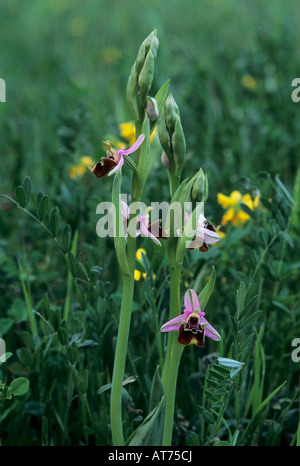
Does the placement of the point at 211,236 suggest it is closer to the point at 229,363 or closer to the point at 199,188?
the point at 199,188

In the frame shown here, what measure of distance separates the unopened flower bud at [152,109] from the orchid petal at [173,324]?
37 cm

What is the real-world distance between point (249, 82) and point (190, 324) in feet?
8.10

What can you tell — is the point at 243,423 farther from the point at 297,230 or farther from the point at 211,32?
the point at 211,32

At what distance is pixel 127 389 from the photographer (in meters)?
1.25

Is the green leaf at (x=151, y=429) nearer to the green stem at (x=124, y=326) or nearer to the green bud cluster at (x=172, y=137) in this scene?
the green stem at (x=124, y=326)

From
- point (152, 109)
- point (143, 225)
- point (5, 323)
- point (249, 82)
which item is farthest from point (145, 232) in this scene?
point (249, 82)

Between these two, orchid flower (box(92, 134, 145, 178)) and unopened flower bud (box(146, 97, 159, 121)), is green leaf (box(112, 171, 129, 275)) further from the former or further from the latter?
unopened flower bud (box(146, 97, 159, 121))

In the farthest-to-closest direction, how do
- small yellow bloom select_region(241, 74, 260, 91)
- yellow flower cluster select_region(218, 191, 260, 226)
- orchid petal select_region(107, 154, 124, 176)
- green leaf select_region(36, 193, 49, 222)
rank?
small yellow bloom select_region(241, 74, 260, 91) → yellow flower cluster select_region(218, 191, 260, 226) → green leaf select_region(36, 193, 49, 222) → orchid petal select_region(107, 154, 124, 176)

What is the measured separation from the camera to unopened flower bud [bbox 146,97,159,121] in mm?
1003

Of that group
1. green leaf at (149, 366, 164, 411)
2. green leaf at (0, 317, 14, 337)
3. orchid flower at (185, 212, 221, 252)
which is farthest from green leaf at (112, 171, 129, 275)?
green leaf at (0, 317, 14, 337)

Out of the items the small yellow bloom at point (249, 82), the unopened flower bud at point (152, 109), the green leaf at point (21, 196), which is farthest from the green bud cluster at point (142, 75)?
the small yellow bloom at point (249, 82)

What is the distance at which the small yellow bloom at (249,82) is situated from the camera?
314 centimetres
